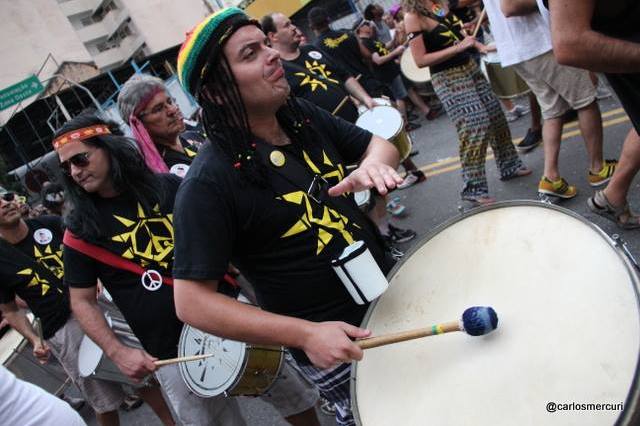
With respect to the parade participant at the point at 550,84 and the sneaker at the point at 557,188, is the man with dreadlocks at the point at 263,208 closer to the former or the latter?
the parade participant at the point at 550,84

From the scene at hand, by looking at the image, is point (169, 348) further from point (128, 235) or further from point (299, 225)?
point (299, 225)

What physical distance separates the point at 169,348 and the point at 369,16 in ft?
26.1

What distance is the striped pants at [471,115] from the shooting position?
3.67m

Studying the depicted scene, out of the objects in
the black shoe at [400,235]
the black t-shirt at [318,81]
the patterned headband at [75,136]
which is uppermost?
the patterned headband at [75,136]

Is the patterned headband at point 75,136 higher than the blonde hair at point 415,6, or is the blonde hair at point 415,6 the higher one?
the patterned headband at point 75,136

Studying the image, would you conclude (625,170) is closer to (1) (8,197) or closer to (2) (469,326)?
(2) (469,326)

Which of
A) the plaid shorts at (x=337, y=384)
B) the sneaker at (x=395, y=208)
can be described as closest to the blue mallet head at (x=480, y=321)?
the plaid shorts at (x=337, y=384)

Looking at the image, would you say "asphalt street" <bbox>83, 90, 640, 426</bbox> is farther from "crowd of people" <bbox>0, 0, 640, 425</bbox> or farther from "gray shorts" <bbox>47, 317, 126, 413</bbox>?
"gray shorts" <bbox>47, 317, 126, 413</bbox>

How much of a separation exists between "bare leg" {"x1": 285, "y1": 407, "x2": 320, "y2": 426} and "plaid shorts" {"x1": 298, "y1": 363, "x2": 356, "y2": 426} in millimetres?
569

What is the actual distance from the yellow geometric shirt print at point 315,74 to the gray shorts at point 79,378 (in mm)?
2343

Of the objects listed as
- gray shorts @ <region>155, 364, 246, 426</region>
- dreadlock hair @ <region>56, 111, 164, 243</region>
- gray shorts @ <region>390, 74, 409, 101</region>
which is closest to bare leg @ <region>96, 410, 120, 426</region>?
gray shorts @ <region>155, 364, 246, 426</region>

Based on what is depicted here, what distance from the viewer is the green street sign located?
13930 mm

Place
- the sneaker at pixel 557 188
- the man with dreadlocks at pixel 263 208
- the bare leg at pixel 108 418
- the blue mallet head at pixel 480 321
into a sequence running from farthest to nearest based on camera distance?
the sneaker at pixel 557 188 → the bare leg at pixel 108 418 → the man with dreadlocks at pixel 263 208 → the blue mallet head at pixel 480 321

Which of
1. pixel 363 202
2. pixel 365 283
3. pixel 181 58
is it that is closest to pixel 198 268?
pixel 365 283
